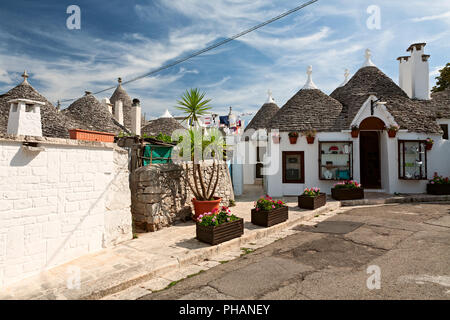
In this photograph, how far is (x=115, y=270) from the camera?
179 inches

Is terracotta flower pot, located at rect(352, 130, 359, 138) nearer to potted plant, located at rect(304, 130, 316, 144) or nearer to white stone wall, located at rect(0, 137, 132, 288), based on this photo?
potted plant, located at rect(304, 130, 316, 144)

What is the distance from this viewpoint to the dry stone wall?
287 inches

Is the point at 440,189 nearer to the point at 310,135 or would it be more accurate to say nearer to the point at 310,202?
the point at 310,135

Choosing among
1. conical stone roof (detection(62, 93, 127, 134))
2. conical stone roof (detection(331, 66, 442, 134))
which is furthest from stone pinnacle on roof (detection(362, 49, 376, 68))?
conical stone roof (detection(62, 93, 127, 134))

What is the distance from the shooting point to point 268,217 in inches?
297

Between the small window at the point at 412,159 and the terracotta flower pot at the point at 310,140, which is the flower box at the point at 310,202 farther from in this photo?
the small window at the point at 412,159

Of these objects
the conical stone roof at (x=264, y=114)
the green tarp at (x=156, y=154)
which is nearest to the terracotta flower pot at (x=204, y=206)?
the green tarp at (x=156, y=154)

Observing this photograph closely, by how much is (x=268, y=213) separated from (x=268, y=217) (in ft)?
0.39

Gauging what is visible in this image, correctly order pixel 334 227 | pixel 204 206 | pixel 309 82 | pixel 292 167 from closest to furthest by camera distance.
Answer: pixel 334 227 → pixel 204 206 → pixel 292 167 → pixel 309 82

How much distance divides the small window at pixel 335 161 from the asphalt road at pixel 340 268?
5722 mm

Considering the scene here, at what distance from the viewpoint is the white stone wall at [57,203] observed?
165 inches

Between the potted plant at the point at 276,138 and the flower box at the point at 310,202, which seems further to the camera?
the potted plant at the point at 276,138

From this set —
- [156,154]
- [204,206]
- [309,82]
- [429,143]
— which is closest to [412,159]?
[429,143]
